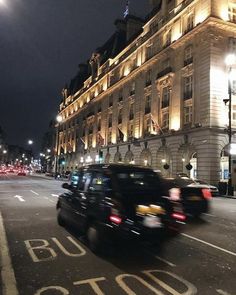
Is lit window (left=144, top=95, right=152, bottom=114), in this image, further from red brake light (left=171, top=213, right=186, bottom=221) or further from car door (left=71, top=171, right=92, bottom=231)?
red brake light (left=171, top=213, right=186, bottom=221)

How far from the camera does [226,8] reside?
3634cm

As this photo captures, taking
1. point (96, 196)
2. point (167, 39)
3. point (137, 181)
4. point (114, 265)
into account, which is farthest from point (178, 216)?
point (167, 39)

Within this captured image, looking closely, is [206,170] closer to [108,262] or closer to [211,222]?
[211,222]

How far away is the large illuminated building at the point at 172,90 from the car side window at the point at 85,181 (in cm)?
2630

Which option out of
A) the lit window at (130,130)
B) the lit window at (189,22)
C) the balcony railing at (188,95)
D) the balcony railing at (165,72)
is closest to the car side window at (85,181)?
the balcony railing at (188,95)

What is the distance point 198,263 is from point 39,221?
6.62 meters

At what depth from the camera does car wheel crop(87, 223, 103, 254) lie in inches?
297

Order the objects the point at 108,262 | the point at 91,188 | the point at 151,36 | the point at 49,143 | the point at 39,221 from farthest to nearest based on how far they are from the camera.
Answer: the point at 49,143, the point at 151,36, the point at 39,221, the point at 91,188, the point at 108,262

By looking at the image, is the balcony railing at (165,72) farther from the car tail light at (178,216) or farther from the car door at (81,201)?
the car tail light at (178,216)

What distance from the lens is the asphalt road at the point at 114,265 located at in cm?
556

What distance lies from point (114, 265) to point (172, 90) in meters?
36.6

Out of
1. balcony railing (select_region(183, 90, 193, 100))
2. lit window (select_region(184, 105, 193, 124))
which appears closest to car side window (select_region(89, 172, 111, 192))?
lit window (select_region(184, 105, 193, 124))

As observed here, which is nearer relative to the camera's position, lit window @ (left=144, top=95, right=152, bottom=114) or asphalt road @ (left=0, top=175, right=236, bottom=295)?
asphalt road @ (left=0, top=175, right=236, bottom=295)

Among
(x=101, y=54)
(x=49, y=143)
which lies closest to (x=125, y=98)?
(x=101, y=54)
